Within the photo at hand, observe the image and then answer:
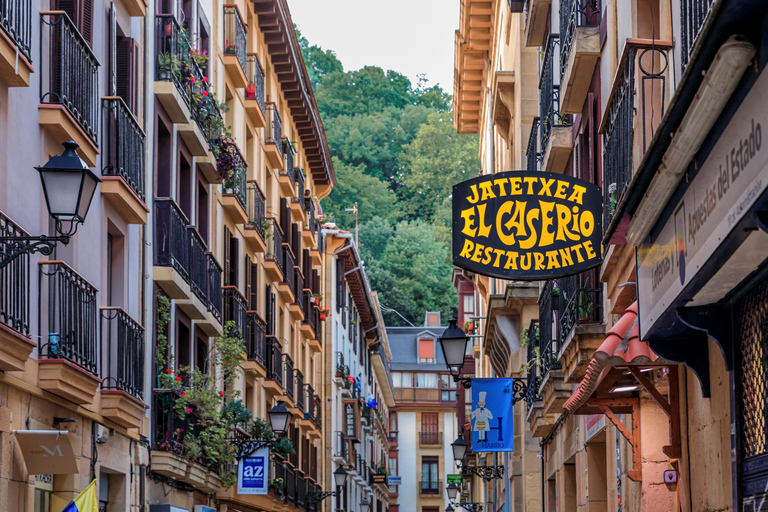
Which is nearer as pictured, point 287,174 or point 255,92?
point 255,92

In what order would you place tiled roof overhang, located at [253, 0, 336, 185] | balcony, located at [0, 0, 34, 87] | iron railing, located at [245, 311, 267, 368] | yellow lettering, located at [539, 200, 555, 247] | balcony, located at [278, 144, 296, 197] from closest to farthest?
yellow lettering, located at [539, 200, 555, 247]
balcony, located at [0, 0, 34, 87]
iron railing, located at [245, 311, 267, 368]
tiled roof overhang, located at [253, 0, 336, 185]
balcony, located at [278, 144, 296, 197]

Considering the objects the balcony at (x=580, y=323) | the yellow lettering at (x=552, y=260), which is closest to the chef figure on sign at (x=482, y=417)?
the balcony at (x=580, y=323)

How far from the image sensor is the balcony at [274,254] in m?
30.6

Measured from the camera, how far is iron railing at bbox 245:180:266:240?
28.2m

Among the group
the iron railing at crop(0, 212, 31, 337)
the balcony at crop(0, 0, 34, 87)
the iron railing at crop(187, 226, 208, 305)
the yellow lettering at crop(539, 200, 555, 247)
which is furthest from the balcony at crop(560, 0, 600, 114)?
the iron railing at crop(187, 226, 208, 305)

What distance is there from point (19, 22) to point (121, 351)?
508cm

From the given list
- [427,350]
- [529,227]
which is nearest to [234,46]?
[529,227]

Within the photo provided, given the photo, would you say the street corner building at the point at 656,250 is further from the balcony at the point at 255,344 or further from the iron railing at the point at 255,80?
the iron railing at the point at 255,80

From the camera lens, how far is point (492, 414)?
63.2ft

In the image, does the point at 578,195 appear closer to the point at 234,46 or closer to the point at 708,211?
the point at 708,211

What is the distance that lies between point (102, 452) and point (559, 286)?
614cm

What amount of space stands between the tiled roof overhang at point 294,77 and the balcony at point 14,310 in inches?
800

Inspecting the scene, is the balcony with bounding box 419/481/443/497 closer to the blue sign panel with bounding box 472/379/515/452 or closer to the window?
the window

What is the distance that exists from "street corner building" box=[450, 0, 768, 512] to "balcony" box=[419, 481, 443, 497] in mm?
59146
